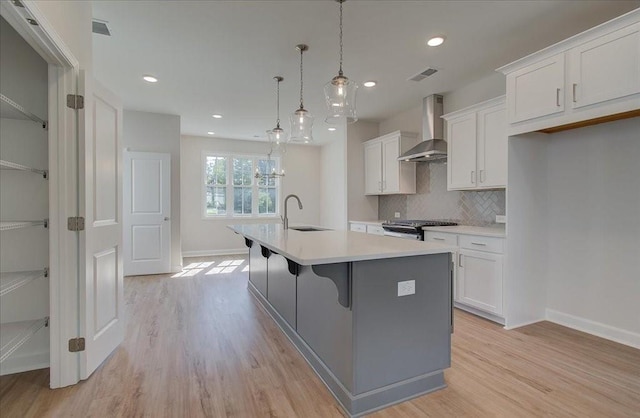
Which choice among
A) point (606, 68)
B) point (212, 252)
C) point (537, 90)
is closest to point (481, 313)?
point (537, 90)

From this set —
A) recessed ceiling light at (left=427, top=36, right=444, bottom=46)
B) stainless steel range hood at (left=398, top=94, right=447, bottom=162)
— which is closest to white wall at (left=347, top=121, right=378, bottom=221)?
stainless steel range hood at (left=398, top=94, right=447, bottom=162)

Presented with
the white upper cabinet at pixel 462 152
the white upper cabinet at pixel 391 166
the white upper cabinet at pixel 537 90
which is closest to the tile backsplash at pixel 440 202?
the white upper cabinet at pixel 391 166

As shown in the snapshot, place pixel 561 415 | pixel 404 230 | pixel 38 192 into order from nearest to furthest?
pixel 561 415, pixel 38 192, pixel 404 230

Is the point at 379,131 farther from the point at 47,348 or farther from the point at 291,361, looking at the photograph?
the point at 47,348

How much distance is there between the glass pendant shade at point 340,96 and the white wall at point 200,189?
16.9ft

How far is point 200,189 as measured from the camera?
696 centimetres

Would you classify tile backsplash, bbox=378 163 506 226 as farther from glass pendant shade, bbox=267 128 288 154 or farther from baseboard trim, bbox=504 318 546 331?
glass pendant shade, bbox=267 128 288 154

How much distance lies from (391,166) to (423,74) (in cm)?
153

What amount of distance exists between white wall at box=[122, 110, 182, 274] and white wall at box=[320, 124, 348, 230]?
3.38 metres

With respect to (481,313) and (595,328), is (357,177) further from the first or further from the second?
(595,328)

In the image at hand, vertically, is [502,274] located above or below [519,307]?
above

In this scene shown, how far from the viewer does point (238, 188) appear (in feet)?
24.2

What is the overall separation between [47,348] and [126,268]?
3019 mm

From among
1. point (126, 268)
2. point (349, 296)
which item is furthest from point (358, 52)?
point (126, 268)
